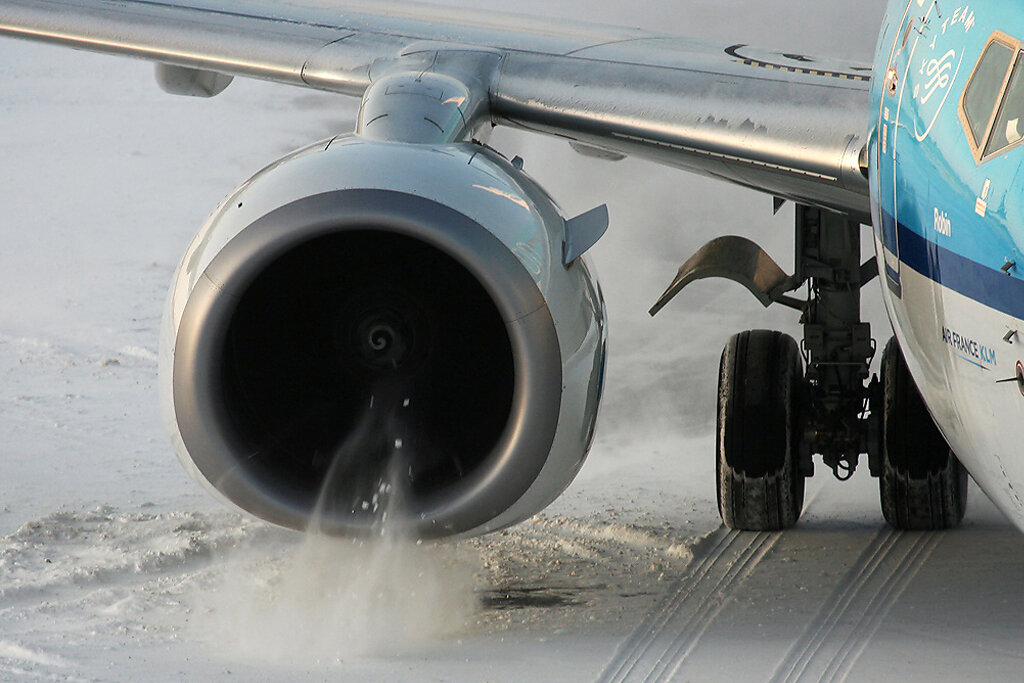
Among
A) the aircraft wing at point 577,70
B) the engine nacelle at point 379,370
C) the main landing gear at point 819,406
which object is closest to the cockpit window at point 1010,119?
the aircraft wing at point 577,70

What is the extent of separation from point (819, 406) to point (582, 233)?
1692mm

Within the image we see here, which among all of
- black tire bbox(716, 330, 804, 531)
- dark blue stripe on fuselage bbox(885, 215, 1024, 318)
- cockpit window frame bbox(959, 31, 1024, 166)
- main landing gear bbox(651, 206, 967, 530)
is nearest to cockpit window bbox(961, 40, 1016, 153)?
cockpit window frame bbox(959, 31, 1024, 166)

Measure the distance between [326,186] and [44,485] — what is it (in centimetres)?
271

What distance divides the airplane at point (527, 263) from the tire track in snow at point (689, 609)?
0.19 m

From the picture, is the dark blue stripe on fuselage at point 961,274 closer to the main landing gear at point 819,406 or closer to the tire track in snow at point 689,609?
the tire track in snow at point 689,609

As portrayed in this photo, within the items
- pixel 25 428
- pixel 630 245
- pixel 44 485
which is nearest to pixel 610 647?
pixel 44 485

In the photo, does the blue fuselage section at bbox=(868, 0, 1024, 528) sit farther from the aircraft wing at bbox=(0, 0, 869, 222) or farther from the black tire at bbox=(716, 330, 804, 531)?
the black tire at bbox=(716, 330, 804, 531)

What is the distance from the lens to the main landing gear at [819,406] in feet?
18.4

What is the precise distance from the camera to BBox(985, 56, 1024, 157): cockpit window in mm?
3078

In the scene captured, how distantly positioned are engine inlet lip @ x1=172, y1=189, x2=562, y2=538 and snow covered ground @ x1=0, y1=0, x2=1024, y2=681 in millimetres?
383

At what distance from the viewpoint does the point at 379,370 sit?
15.8 ft

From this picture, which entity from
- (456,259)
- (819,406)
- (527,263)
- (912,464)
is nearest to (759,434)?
(819,406)

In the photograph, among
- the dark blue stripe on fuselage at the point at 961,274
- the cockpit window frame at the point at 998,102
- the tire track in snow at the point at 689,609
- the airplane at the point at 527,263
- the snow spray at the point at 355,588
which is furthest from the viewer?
the tire track in snow at the point at 689,609

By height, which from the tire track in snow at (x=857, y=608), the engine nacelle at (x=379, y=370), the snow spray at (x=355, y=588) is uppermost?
the engine nacelle at (x=379, y=370)
